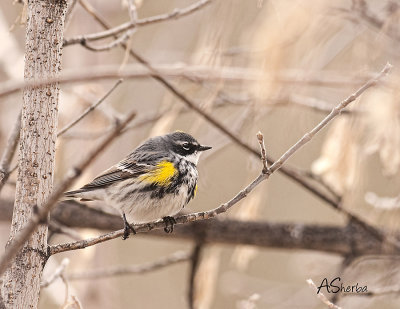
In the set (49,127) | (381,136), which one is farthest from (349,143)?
(49,127)

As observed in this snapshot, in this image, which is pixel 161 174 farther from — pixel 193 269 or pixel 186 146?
pixel 193 269

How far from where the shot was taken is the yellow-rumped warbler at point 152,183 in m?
3.61

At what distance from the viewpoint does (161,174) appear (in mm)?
3779

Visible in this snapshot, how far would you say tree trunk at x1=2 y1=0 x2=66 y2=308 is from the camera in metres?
Answer: 1.92

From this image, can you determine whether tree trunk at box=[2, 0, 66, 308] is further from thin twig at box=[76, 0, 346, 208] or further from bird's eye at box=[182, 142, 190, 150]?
bird's eye at box=[182, 142, 190, 150]

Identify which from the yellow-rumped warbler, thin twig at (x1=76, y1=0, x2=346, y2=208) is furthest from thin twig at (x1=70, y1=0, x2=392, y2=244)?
the yellow-rumped warbler

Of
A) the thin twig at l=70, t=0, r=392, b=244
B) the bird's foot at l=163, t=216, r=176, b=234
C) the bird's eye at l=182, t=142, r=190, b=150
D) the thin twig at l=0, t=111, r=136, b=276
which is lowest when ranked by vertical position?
the thin twig at l=0, t=111, r=136, b=276

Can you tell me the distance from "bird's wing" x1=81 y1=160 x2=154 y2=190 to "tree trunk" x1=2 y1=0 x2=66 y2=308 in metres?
1.87

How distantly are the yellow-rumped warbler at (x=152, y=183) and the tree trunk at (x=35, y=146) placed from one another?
148 cm

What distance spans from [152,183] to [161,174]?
9 centimetres

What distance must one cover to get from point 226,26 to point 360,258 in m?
2.08

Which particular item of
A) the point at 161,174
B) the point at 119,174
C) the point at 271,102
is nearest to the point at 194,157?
the point at 161,174

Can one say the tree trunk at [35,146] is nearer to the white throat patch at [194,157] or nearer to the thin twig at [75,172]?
the thin twig at [75,172]

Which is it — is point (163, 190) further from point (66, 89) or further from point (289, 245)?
point (66, 89)
